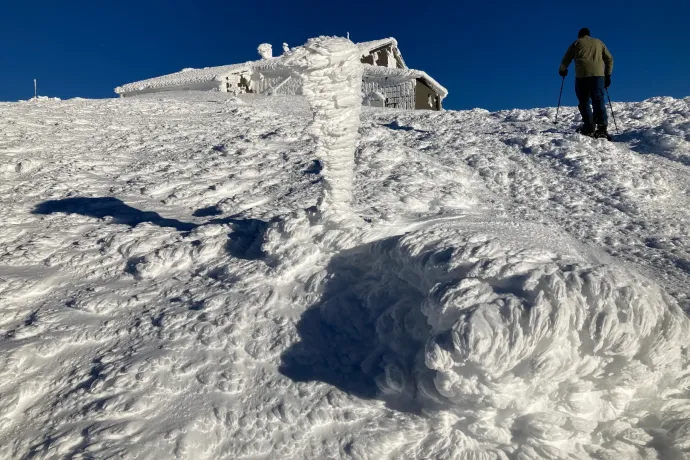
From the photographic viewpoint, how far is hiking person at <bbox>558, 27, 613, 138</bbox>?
23.7ft

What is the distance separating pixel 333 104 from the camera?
13.7ft

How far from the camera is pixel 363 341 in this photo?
11.4ft

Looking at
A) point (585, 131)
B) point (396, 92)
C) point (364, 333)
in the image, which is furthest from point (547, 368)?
point (396, 92)

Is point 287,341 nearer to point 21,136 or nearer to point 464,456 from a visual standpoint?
point 464,456

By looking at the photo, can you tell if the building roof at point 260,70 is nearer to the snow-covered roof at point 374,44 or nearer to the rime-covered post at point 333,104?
the snow-covered roof at point 374,44

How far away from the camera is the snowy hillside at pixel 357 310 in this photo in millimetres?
2752

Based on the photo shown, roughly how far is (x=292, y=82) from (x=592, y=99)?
1404cm

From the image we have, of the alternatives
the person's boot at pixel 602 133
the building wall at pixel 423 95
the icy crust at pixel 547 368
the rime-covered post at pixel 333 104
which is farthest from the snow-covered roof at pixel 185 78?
the icy crust at pixel 547 368

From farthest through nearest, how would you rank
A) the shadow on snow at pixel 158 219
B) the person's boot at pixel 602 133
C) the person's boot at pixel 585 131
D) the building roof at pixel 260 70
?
the building roof at pixel 260 70
the person's boot at pixel 585 131
the person's boot at pixel 602 133
the shadow on snow at pixel 158 219

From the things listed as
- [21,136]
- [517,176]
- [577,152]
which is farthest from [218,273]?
[21,136]

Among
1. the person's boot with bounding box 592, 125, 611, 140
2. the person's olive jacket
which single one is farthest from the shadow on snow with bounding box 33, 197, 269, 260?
the person's olive jacket

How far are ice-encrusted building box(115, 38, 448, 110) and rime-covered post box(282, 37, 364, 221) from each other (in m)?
14.9

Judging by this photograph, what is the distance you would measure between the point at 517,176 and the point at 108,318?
482 cm

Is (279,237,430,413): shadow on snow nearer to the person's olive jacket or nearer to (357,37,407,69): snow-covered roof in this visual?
the person's olive jacket
